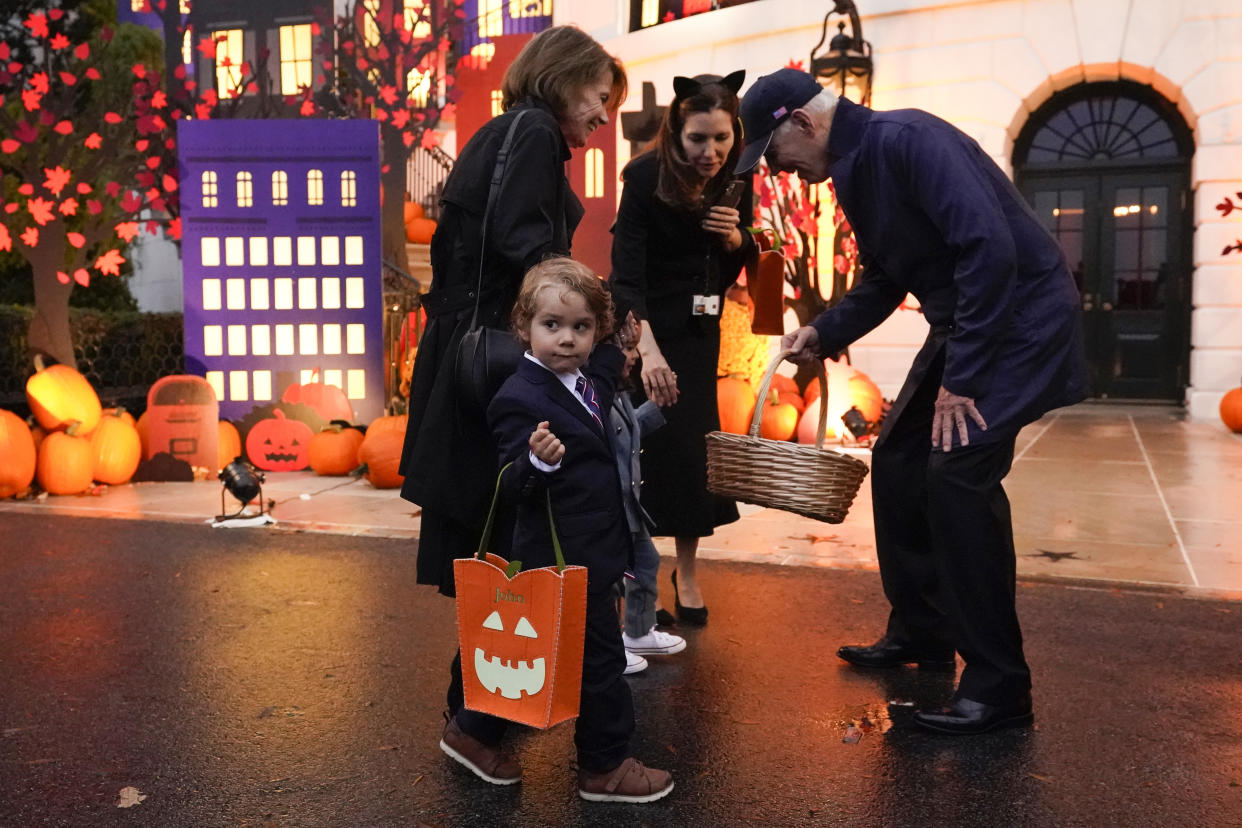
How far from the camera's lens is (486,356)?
2805 millimetres

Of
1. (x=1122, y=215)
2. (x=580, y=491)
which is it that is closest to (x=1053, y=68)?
(x=1122, y=215)

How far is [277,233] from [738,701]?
20.6ft

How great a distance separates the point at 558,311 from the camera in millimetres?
2691

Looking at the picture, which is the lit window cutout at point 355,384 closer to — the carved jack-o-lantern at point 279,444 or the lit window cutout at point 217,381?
the carved jack-o-lantern at point 279,444

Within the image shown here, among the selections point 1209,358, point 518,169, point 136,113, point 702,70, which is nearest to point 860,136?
point 518,169

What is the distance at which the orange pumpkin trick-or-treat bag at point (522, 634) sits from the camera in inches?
99.9

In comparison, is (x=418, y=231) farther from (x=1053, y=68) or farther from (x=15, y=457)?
(x=15, y=457)

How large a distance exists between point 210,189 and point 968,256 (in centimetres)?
695

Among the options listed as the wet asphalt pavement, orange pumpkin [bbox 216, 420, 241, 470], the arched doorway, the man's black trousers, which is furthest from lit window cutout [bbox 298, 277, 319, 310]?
the arched doorway

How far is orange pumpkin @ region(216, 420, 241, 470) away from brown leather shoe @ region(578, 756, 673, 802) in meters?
5.97

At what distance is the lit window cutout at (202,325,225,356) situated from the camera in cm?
864

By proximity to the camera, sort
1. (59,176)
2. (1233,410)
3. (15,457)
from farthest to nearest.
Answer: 1. (1233,410)
2. (59,176)
3. (15,457)

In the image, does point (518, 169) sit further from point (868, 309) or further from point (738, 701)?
point (738, 701)

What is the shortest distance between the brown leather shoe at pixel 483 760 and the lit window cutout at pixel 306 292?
6.25m
